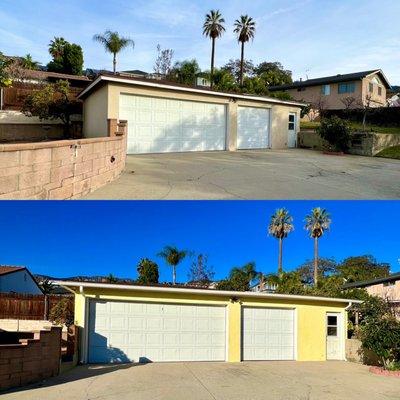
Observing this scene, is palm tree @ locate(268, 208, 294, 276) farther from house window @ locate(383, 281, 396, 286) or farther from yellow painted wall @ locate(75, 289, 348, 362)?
yellow painted wall @ locate(75, 289, 348, 362)

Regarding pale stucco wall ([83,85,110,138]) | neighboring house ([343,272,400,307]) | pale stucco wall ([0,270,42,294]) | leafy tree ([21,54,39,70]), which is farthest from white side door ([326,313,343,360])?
leafy tree ([21,54,39,70])

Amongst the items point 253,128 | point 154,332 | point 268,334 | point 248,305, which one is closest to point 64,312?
point 154,332

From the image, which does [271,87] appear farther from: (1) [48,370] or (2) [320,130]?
(1) [48,370]

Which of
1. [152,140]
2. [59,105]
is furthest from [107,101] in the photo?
[59,105]

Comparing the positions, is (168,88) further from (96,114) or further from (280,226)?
(280,226)

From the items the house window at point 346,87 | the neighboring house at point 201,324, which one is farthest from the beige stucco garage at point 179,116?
the house window at point 346,87

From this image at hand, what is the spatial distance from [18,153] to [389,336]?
10.4 m

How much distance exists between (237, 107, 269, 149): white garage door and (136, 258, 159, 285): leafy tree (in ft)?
46.5

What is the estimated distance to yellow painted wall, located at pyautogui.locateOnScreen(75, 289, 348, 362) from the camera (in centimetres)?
1200

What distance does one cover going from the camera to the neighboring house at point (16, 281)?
23719 millimetres

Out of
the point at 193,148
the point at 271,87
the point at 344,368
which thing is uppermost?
the point at 271,87

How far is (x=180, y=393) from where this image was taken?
7.45 m

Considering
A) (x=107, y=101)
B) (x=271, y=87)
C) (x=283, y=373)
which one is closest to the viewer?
(x=283, y=373)

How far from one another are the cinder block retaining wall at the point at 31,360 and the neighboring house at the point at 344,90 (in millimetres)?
34571
